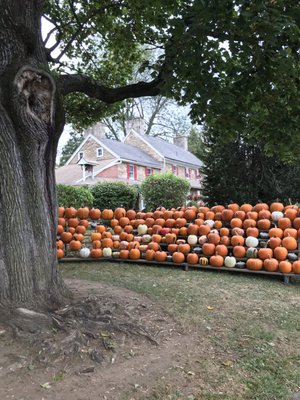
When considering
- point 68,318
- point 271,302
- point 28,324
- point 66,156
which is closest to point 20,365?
point 28,324

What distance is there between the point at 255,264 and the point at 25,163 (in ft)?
16.8

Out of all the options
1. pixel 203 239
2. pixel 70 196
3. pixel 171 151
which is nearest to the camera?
pixel 203 239

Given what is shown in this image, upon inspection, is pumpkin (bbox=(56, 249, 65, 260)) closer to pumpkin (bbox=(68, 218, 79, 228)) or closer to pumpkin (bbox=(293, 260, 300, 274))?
pumpkin (bbox=(68, 218, 79, 228))

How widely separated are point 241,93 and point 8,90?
3103 mm

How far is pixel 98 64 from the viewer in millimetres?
9742

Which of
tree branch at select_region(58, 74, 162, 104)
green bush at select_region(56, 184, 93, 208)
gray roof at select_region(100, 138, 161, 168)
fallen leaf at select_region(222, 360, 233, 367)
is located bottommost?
fallen leaf at select_region(222, 360, 233, 367)

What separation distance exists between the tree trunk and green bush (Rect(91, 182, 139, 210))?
52.8 ft

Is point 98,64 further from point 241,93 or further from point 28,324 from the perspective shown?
point 28,324

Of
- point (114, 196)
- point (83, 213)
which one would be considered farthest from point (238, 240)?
point (114, 196)

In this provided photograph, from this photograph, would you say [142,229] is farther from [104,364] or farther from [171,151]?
[171,151]

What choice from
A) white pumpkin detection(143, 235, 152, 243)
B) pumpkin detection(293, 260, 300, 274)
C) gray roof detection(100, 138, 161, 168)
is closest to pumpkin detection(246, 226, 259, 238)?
pumpkin detection(293, 260, 300, 274)

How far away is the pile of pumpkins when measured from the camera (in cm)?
756

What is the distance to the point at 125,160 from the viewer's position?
105 ft

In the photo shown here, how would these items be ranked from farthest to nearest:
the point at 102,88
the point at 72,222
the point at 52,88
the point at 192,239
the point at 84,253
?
the point at 72,222, the point at 84,253, the point at 192,239, the point at 102,88, the point at 52,88
